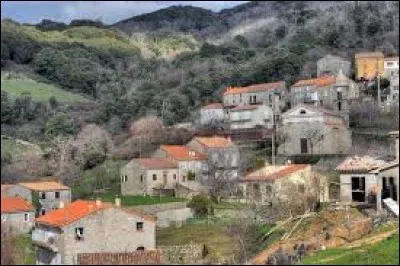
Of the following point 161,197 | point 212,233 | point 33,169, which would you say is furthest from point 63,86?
point 33,169

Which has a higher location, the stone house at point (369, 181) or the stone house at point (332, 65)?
the stone house at point (332, 65)

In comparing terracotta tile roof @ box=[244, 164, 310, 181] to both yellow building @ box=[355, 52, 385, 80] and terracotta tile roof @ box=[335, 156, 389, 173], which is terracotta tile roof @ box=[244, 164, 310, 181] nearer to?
terracotta tile roof @ box=[335, 156, 389, 173]

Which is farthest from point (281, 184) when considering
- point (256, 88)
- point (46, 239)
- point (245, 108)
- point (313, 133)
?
point (256, 88)

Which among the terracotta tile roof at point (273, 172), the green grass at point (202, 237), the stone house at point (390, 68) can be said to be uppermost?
the stone house at point (390, 68)

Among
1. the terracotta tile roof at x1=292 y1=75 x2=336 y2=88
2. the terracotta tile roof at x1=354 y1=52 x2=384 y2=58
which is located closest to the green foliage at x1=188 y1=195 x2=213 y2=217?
the terracotta tile roof at x1=292 y1=75 x2=336 y2=88

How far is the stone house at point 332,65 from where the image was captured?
50431 millimetres

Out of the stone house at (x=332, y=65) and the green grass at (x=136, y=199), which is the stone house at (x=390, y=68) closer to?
the stone house at (x=332, y=65)

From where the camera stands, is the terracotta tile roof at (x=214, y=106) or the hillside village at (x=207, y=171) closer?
the hillside village at (x=207, y=171)

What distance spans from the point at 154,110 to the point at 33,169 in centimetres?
1457

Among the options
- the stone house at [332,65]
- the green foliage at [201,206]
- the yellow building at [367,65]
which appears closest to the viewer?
the green foliage at [201,206]

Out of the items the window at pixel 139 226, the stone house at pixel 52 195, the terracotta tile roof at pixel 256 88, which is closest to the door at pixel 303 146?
the terracotta tile roof at pixel 256 88

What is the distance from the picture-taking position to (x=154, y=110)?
96.6 ft

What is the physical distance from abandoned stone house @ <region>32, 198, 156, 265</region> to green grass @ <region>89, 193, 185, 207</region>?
608 centimetres

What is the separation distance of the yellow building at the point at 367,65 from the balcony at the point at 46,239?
3486 centimetres
